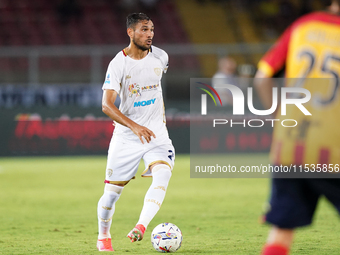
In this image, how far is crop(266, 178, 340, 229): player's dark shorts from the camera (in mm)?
3252

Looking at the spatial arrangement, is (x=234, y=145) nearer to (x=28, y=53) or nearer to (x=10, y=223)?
(x=28, y=53)

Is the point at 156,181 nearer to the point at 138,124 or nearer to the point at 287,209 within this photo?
the point at 138,124

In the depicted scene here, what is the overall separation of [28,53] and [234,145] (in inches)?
243

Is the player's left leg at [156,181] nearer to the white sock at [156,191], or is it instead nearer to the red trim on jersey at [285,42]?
the white sock at [156,191]

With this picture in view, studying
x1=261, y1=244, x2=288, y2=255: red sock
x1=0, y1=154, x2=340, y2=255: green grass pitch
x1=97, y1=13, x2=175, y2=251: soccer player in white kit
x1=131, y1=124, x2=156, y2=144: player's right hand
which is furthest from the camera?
x1=0, y1=154, x2=340, y2=255: green grass pitch

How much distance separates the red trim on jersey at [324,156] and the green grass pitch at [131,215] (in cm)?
230

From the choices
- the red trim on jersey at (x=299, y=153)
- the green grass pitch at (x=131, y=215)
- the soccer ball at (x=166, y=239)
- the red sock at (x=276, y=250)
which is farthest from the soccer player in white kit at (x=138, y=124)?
the red trim on jersey at (x=299, y=153)

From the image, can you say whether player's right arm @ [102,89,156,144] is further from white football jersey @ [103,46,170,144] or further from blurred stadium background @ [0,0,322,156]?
blurred stadium background @ [0,0,322,156]

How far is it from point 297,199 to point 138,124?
7.74ft

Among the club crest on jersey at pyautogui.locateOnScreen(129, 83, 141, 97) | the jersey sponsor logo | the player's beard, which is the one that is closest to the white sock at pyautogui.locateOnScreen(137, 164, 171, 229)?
the jersey sponsor logo

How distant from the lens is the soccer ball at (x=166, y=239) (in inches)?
210

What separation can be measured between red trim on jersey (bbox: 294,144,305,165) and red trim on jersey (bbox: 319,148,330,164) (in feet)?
0.33

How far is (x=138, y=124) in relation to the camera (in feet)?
17.5

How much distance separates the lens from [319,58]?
126 inches
